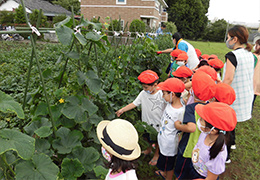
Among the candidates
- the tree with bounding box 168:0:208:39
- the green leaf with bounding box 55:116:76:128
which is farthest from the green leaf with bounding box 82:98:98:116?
the tree with bounding box 168:0:208:39

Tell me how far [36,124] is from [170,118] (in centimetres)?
138

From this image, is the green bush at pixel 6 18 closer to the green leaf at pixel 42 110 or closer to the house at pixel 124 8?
the house at pixel 124 8

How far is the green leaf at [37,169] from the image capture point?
115cm

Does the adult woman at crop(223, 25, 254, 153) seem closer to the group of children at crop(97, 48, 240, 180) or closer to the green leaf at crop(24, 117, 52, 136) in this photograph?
the group of children at crop(97, 48, 240, 180)

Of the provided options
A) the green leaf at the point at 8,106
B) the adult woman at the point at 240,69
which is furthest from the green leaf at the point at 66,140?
the adult woman at the point at 240,69

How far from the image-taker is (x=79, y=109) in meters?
1.57

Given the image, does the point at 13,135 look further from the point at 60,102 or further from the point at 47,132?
the point at 60,102

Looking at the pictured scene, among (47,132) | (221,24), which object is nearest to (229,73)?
(47,132)

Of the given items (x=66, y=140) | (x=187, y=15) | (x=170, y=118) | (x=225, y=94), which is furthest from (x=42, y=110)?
(x=187, y=15)

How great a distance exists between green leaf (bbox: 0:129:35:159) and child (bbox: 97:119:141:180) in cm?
42

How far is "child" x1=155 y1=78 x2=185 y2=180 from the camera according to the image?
209 cm

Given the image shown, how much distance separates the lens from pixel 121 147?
3.70ft

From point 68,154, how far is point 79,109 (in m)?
0.40

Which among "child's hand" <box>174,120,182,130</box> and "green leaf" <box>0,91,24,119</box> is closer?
"green leaf" <box>0,91,24,119</box>
